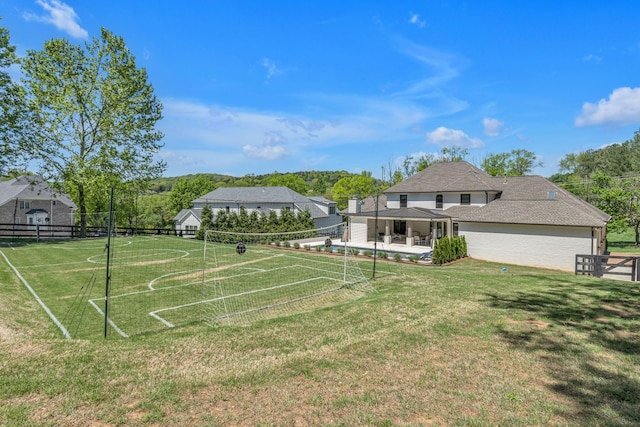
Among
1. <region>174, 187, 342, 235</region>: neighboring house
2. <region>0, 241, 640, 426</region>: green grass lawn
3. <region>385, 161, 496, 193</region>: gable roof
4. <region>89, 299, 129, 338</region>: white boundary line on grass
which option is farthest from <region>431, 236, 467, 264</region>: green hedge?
<region>174, 187, 342, 235</region>: neighboring house

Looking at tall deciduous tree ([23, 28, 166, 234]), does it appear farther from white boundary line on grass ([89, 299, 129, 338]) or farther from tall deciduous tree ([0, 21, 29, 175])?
white boundary line on grass ([89, 299, 129, 338])

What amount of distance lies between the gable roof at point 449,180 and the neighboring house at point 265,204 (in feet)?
43.8

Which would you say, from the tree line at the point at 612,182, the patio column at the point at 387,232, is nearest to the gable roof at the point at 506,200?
the patio column at the point at 387,232

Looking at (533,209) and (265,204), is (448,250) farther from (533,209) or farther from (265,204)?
(265,204)

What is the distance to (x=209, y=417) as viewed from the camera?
3.92m

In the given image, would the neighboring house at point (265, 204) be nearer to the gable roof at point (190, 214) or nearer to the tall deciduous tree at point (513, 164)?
the gable roof at point (190, 214)

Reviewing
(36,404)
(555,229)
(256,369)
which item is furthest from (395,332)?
(555,229)

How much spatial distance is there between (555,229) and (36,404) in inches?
893

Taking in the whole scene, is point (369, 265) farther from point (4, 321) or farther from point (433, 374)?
point (4, 321)

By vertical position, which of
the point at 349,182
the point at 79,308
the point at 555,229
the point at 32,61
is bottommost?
the point at 79,308

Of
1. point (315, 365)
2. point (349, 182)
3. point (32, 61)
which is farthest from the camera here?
point (349, 182)

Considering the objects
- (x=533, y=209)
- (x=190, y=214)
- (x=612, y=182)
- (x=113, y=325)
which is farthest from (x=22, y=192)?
(x=612, y=182)

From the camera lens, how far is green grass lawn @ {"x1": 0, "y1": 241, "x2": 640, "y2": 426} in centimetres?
397

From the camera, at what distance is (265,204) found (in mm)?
42062
